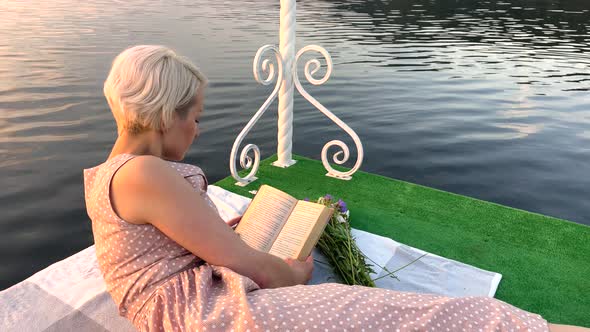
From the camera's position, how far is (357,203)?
13.1 feet

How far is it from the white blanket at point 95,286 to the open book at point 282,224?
410 mm

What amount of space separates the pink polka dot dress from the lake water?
2.46 m

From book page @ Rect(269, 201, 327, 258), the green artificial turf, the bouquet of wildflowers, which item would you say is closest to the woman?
book page @ Rect(269, 201, 327, 258)

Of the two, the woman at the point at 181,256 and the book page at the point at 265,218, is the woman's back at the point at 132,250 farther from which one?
the book page at the point at 265,218

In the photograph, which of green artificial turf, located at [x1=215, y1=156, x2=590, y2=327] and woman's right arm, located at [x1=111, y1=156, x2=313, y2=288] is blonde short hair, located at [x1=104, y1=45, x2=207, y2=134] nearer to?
woman's right arm, located at [x1=111, y1=156, x2=313, y2=288]

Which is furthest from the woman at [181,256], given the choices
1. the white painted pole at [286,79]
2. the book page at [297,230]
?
the white painted pole at [286,79]

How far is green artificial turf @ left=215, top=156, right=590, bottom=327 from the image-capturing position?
2.88 metres

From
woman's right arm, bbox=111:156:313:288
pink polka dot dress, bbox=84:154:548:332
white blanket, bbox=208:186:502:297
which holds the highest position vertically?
woman's right arm, bbox=111:156:313:288

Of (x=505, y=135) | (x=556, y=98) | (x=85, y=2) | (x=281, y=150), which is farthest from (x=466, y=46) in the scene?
(x=85, y=2)

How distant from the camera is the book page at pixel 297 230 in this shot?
2404 mm

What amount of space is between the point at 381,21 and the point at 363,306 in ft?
66.6

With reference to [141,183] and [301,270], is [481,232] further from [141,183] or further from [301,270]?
[141,183]

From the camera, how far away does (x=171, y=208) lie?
4.88 ft

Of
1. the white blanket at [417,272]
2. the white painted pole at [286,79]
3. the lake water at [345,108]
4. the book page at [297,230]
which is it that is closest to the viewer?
the book page at [297,230]
